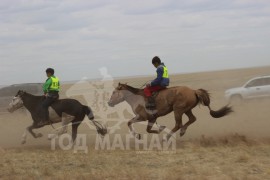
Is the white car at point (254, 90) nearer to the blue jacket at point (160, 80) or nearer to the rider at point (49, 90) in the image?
the blue jacket at point (160, 80)

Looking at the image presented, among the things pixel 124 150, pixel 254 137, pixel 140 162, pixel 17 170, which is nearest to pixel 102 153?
pixel 124 150

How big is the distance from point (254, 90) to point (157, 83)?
1191cm

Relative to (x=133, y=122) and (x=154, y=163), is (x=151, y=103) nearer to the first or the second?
(x=133, y=122)

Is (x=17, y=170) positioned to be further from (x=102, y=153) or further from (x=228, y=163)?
(x=228, y=163)

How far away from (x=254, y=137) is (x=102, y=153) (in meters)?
4.87

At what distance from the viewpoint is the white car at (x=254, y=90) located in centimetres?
2370

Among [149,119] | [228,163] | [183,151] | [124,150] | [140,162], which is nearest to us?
[228,163]

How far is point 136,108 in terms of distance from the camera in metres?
13.7

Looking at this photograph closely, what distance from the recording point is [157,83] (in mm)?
13477

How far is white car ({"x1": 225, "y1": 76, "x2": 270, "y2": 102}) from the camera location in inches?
933

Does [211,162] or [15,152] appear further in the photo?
[15,152]

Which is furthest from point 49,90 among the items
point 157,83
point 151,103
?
point 157,83

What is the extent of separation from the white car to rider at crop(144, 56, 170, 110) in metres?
11.6

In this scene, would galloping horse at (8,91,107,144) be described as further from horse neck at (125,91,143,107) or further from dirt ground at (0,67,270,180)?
horse neck at (125,91,143,107)
